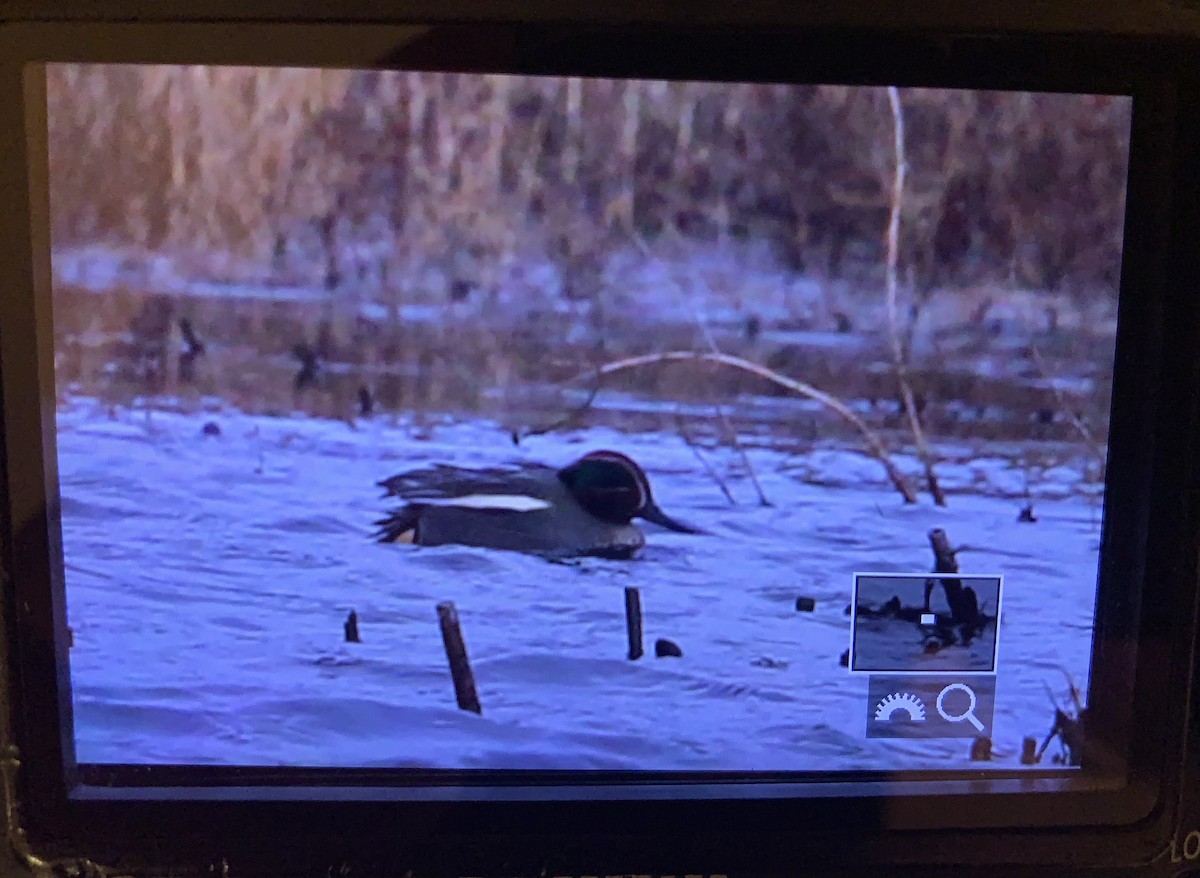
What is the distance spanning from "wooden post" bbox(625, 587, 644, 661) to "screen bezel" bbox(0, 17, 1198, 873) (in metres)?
0.12

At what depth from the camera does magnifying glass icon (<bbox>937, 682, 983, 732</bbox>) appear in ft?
2.38

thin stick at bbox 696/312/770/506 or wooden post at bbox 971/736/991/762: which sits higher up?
thin stick at bbox 696/312/770/506

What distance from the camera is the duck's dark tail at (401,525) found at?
69cm

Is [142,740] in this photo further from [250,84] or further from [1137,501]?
[1137,501]

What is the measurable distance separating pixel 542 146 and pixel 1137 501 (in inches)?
20.6

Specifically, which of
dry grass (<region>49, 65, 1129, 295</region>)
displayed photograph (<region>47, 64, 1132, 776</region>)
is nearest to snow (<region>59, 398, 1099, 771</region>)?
displayed photograph (<region>47, 64, 1132, 776</region>)

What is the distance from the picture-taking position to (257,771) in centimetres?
72

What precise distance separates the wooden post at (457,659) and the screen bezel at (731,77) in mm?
72

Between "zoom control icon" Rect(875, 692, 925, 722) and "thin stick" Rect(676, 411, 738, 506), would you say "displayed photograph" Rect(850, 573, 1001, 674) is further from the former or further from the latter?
"thin stick" Rect(676, 411, 738, 506)

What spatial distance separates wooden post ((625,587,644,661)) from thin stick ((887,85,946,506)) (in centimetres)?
24

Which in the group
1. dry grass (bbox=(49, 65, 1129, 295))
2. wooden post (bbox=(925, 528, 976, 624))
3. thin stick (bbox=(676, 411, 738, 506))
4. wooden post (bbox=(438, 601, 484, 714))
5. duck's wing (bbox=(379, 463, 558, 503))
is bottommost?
wooden post (bbox=(438, 601, 484, 714))

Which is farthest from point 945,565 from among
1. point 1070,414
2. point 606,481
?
point 606,481

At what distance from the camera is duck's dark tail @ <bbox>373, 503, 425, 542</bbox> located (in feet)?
2.28

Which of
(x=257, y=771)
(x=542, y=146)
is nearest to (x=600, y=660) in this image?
(x=257, y=771)
